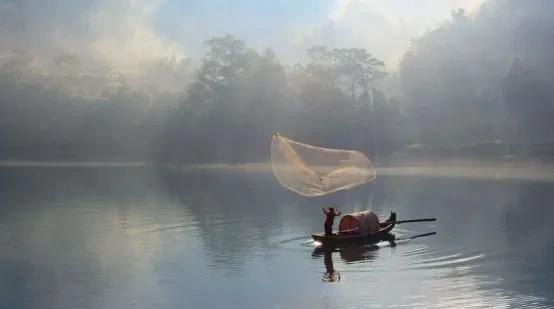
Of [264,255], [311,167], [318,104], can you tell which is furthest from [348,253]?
[318,104]

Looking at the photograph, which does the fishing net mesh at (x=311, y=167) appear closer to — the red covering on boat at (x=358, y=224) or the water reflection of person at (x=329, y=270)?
the red covering on boat at (x=358, y=224)

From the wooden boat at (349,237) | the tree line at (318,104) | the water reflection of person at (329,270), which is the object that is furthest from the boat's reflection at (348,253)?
the tree line at (318,104)

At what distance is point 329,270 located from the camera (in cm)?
2105

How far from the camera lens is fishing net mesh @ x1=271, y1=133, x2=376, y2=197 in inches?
957

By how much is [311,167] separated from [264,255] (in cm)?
438

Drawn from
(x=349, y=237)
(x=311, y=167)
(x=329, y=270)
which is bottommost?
(x=329, y=270)

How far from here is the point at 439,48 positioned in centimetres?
9150

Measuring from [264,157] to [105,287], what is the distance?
230ft

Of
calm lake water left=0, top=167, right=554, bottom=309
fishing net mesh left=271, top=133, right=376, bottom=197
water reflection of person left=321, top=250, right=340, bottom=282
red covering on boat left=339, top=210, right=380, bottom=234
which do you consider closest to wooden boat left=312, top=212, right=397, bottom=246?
red covering on boat left=339, top=210, right=380, bottom=234

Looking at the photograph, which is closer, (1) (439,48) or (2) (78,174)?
(2) (78,174)

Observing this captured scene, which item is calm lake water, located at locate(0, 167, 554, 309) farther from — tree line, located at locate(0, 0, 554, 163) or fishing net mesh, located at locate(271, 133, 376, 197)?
tree line, located at locate(0, 0, 554, 163)

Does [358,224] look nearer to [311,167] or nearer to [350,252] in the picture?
[350,252]

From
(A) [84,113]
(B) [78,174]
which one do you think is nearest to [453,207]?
(B) [78,174]

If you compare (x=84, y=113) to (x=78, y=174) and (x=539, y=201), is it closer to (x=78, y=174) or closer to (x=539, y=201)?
(x=78, y=174)
